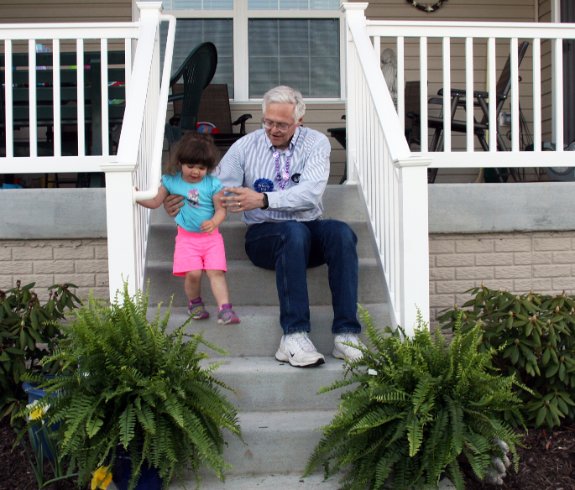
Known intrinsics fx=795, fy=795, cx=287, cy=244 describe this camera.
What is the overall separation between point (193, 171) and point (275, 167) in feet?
1.44

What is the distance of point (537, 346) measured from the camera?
10.5ft

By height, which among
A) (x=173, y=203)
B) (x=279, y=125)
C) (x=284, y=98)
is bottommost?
(x=173, y=203)

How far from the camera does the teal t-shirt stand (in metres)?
3.48

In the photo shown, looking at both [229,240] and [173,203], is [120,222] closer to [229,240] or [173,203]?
[173,203]

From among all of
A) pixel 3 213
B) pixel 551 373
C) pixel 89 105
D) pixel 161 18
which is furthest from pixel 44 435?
pixel 89 105

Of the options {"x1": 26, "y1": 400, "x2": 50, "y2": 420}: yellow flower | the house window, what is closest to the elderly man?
{"x1": 26, "y1": 400, "x2": 50, "y2": 420}: yellow flower

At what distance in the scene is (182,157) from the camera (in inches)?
136

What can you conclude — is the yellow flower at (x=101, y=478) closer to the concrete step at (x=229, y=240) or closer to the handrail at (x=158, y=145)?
the handrail at (x=158, y=145)

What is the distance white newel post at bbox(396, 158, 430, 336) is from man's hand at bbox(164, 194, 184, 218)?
38.3 inches

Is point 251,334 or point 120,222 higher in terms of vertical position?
point 120,222

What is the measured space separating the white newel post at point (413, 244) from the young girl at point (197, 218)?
2.58ft

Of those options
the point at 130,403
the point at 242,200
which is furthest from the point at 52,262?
the point at 130,403

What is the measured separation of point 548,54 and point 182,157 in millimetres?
4155

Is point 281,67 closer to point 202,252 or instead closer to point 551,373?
point 202,252
